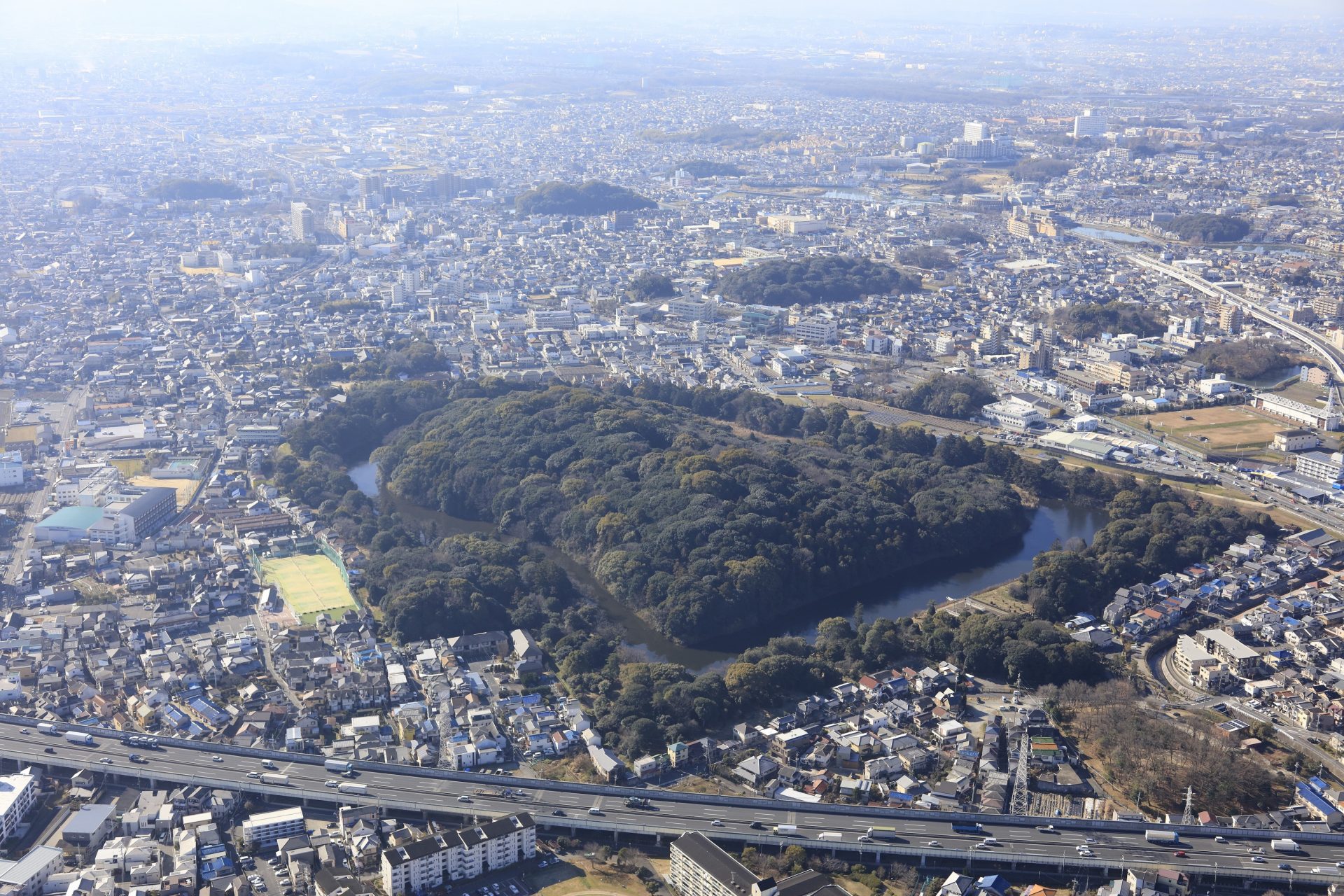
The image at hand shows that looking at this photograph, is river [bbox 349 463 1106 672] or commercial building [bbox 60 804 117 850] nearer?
commercial building [bbox 60 804 117 850]

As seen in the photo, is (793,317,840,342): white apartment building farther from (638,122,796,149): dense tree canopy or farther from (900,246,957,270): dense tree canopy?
(638,122,796,149): dense tree canopy

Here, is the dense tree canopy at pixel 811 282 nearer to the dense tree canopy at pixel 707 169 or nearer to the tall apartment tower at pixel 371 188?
the tall apartment tower at pixel 371 188

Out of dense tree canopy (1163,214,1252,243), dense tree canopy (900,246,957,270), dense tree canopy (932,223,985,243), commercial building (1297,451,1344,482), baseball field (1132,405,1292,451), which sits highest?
dense tree canopy (1163,214,1252,243)

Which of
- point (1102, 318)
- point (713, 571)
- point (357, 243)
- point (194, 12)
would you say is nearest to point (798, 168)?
point (357, 243)

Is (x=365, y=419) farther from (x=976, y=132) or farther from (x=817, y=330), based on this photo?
(x=976, y=132)

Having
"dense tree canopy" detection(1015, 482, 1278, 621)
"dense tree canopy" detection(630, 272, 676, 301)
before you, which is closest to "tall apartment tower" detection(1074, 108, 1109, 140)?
"dense tree canopy" detection(630, 272, 676, 301)

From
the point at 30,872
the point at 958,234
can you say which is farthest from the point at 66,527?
the point at 958,234
